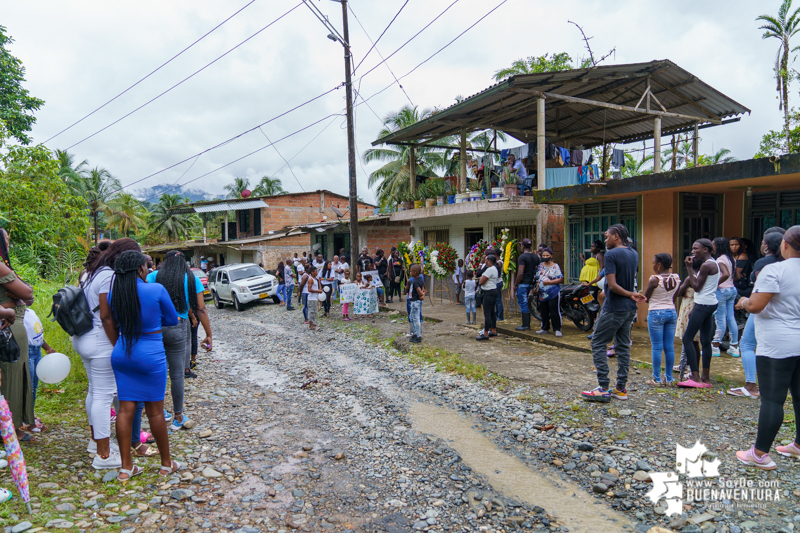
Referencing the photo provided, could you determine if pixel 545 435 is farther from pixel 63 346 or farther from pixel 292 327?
pixel 292 327

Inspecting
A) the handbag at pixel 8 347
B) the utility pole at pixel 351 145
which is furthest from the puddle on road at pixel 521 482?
the utility pole at pixel 351 145

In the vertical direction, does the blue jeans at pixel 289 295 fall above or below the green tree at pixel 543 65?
below

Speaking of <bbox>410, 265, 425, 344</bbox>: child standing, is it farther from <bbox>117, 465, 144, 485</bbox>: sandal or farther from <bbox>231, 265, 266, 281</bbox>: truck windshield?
<bbox>231, 265, 266, 281</bbox>: truck windshield

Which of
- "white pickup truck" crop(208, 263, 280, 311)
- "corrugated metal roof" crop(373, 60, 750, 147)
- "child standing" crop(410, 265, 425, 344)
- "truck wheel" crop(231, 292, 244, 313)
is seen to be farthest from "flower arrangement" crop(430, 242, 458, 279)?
"truck wheel" crop(231, 292, 244, 313)

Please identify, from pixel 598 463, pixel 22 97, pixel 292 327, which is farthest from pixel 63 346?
pixel 22 97

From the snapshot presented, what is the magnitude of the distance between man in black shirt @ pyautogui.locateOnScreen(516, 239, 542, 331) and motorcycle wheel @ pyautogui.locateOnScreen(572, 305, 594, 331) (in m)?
0.91

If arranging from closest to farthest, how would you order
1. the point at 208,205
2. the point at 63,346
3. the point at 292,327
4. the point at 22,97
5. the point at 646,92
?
1. the point at 63,346
2. the point at 646,92
3. the point at 292,327
4. the point at 22,97
5. the point at 208,205

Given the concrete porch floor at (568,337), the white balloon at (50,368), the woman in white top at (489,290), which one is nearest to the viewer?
the white balloon at (50,368)

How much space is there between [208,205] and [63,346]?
22.1 meters

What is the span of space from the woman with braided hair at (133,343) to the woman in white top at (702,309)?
18.2ft

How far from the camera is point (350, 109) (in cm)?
1502

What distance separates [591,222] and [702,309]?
5.94 metres

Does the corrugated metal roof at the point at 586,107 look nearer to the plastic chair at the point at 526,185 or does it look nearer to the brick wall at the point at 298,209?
the plastic chair at the point at 526,185

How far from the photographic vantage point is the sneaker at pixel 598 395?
5.42 meters
